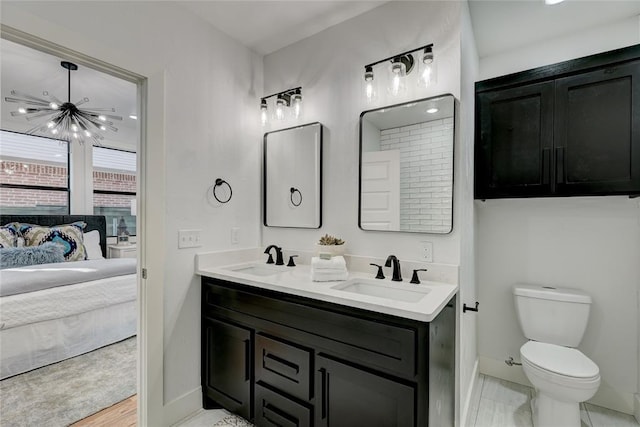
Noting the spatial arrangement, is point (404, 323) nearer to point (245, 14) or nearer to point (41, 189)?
point (245, 14)

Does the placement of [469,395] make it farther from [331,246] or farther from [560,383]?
[331,246]

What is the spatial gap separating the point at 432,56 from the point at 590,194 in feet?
4.31

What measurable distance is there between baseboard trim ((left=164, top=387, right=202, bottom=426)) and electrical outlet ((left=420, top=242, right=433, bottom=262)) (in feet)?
5.60

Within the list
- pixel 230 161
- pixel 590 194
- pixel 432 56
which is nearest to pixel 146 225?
pixel 230 161

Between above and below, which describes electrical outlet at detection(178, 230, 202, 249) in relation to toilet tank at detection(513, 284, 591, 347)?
above

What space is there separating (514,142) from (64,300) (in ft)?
12.7

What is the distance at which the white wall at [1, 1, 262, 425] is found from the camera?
1.58m

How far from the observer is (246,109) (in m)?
2.35

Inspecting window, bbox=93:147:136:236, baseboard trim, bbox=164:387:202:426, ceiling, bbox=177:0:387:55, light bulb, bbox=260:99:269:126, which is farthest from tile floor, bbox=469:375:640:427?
window, bbox=93:147:136:236

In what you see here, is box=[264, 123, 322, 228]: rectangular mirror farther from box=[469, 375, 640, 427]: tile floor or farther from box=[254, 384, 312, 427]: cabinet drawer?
box=[469, 375, 640, 427]: tile floor

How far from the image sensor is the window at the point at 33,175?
387 cm

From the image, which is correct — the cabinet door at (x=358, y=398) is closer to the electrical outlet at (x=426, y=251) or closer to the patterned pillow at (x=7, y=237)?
the electrical outlet at (x=426, y=251)

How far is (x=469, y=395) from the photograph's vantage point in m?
2.01

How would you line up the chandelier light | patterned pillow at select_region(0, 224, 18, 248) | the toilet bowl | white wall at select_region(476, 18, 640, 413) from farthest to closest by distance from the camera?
patterned pillow at select_region(0, 224, 18, 248), the chandelier light, white wall at select_region(476, 18, 640, 413), the toilet bowl
